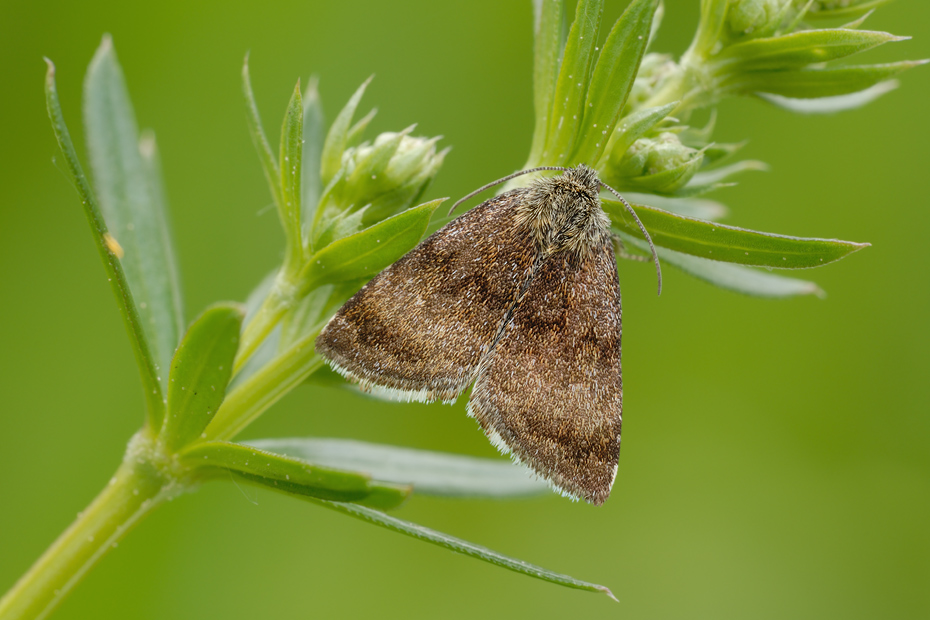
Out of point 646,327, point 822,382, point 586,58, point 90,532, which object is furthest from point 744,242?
point 822,382

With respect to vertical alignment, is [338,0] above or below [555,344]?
above

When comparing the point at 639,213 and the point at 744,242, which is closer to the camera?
the point at 744,242

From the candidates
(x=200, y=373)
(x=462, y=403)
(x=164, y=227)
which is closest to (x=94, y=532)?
(x=200, y=373)

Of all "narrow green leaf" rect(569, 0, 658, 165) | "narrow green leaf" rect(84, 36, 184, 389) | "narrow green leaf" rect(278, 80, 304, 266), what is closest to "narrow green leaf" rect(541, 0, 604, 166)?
"narrow green leaf" rect(569, 0, 658, 165)

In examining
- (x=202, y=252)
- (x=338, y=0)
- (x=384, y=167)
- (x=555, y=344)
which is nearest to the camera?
(x=384, y=167)

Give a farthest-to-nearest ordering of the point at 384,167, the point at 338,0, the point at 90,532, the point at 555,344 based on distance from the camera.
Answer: the point at 338,0
the point at 555,344
the point at 384,167
the point at 90,532

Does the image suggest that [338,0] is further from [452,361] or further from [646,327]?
[452,361]

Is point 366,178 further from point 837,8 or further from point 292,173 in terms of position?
point 837,8

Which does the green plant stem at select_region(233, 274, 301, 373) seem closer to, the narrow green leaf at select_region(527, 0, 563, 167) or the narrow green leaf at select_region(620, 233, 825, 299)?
the narrow green leaf at select_region(527, 0, 563, 167)
